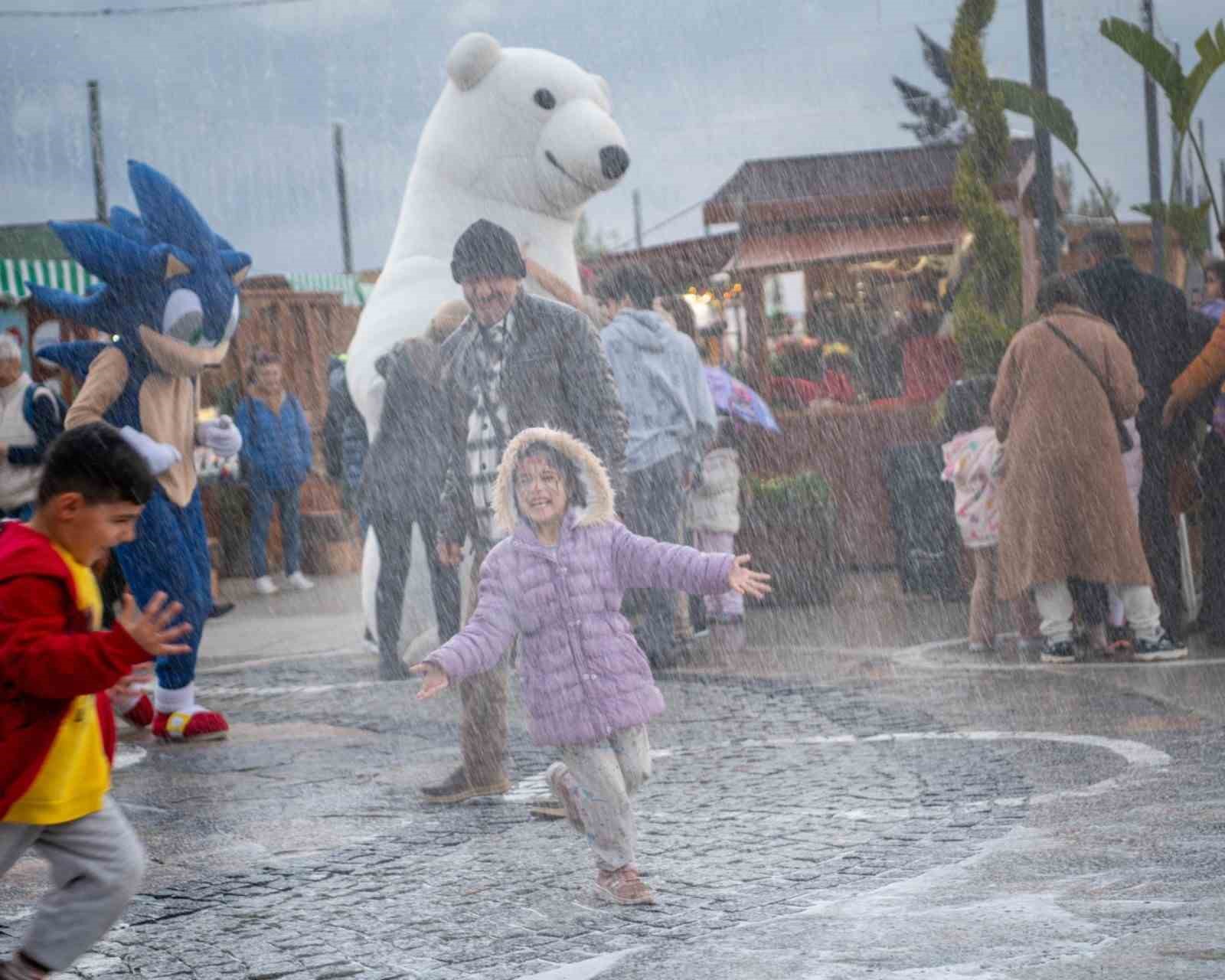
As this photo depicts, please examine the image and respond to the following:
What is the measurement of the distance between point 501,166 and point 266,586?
6822 millimetres

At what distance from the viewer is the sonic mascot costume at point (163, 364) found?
798 centimetres

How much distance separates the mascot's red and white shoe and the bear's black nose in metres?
4.04

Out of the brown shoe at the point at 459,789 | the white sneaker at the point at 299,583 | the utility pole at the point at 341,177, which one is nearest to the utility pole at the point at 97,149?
the utility pole at the point at 341,177

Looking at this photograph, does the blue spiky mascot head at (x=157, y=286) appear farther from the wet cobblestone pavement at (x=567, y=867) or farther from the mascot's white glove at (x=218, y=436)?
the wet cobblestone pavement at (x=567, y=867)

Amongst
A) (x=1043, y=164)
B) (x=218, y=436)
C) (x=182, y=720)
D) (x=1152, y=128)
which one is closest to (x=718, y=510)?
(x=1043, y=164)

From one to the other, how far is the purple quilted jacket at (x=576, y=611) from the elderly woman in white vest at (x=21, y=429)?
4720mm

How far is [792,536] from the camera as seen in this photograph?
13.0 m

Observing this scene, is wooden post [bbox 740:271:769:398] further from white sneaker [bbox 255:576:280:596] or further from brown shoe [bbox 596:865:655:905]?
brown shoe [bbox 596:865:655:905]

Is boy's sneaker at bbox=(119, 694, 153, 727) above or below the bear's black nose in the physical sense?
below

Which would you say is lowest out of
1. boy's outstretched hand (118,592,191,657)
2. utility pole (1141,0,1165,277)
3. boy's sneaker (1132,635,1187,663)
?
boy's sneaker (1132,635,1187,663)

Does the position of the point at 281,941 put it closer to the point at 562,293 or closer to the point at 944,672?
the point at 944,672

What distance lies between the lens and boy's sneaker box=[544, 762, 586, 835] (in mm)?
5137

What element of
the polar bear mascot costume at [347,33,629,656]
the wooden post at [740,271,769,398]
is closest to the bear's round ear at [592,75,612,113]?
the polar bear mascot costume at [347,33,629,656]

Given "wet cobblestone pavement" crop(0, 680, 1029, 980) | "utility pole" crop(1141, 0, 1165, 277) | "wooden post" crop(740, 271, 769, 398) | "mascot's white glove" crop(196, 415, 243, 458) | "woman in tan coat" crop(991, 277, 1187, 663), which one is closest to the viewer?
"wet cobblestone pavement" crop(0, 680, 1029, 980)
